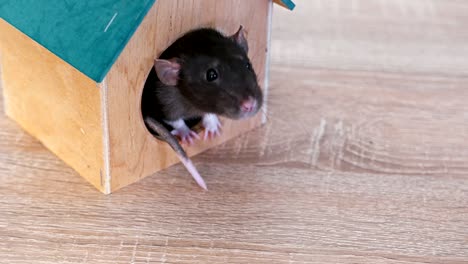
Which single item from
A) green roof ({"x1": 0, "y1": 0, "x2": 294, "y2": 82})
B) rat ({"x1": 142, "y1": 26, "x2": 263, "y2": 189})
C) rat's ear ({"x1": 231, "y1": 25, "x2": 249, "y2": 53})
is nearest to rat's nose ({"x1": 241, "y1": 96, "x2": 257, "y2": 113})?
rat ({"x1": 142, "y1": 26, "x2": 263, "y2": 189})

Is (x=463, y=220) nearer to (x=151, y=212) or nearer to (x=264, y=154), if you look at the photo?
(x=264, y=154)

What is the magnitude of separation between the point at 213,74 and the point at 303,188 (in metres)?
0.33

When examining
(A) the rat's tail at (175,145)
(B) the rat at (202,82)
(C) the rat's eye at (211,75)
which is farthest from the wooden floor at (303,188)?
(C) the rat's eye at (211,75)

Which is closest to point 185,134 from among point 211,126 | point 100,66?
point 211,126

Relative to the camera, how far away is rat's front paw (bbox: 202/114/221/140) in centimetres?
185

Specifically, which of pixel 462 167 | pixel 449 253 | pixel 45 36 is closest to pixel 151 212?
pixel 45 36

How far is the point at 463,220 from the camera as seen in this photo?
1.68m

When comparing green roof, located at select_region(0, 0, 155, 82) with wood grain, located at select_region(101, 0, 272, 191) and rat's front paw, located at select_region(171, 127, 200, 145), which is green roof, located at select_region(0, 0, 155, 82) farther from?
rat's front paw, located at select_region(171, 127, 200, 145)

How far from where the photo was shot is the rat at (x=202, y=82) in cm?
166

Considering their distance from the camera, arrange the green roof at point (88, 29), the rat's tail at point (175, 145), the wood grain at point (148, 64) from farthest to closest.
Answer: the rat's tail at point (175, 145), the wood grain at point (148, 64), the green roof at point (88, 29)

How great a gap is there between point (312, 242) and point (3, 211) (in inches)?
24.9

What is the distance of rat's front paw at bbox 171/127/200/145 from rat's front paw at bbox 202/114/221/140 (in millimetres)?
31

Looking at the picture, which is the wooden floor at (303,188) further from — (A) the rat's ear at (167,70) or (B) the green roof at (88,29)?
(B) the green roof at (88,29)

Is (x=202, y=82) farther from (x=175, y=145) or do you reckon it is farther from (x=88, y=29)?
(x=88, y=29)
